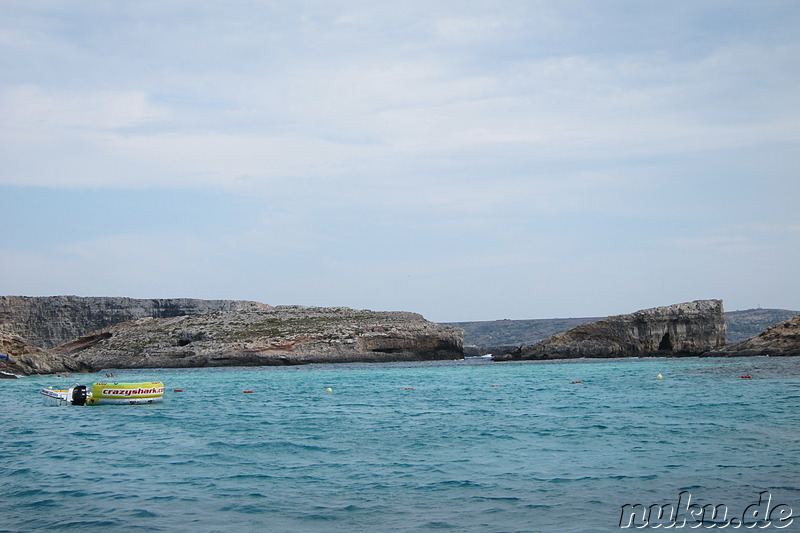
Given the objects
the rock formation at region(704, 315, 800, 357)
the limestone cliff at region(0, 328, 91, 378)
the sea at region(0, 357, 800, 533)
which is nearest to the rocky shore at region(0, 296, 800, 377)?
the rock formation at region(704, 315, 800, 357)

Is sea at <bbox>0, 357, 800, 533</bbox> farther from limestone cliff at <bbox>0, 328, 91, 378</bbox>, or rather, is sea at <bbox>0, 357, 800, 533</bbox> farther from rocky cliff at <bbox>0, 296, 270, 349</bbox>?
rocky cliff at <bbox>0, 296, 270, 349</bbox>

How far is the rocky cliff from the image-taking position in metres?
→ 110

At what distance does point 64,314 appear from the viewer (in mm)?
113875

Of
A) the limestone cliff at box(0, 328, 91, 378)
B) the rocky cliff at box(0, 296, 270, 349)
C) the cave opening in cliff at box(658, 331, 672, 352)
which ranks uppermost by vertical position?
the rocky cliff at box(0, 296, 270, 349)

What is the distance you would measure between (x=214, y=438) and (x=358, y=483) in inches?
392

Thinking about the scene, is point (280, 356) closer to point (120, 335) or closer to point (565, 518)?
point (120, 335)

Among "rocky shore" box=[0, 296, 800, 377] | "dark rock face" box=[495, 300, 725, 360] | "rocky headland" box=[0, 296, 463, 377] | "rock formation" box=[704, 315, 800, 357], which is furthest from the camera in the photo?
"dark rock face" box=[495, 300, 725, 360]

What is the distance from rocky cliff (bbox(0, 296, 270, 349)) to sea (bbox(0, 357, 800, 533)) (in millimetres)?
80989

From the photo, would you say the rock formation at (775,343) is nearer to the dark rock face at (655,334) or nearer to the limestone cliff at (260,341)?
the dark rock face at (655,334)

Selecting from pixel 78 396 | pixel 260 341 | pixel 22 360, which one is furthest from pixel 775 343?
pixel 22 360

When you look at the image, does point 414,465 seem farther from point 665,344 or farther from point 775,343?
point 665,344

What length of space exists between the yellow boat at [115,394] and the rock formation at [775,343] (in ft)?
206

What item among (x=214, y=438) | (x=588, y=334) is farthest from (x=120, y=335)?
(x=214, y=438)

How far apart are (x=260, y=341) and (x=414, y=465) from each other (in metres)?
75.2
